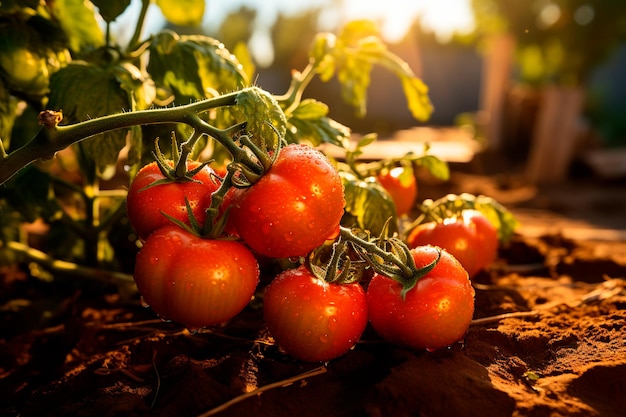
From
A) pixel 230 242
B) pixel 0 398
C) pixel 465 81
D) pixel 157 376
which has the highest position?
pixel 230 242

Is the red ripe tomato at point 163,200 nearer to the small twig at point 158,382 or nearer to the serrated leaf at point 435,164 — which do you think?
the small twig at point 158,382

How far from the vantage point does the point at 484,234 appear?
2119mm

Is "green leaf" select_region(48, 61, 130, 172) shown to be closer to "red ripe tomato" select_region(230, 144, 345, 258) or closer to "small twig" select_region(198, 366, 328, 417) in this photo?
"red ripe tomato" select_region(230, 144, 345, 258)

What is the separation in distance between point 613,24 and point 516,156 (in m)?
2.33

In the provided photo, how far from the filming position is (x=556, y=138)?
764 cm

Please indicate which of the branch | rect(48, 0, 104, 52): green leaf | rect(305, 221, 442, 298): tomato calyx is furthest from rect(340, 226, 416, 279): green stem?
rect(48, 0, 104, 52): green leaf

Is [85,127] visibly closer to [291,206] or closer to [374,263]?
[291,206]

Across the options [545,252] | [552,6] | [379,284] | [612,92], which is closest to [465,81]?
[612,92]

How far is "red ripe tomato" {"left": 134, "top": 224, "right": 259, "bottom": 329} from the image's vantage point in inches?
56.4

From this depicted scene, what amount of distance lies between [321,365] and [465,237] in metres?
0.72

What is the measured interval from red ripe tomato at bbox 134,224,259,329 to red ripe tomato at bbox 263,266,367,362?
83 millimetres

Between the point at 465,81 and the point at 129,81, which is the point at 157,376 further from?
the point at 465,81

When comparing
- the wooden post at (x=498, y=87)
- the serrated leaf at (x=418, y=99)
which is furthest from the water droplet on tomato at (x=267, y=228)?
the wooden post at (x=498, y=87)

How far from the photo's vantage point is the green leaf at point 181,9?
2.34 m
